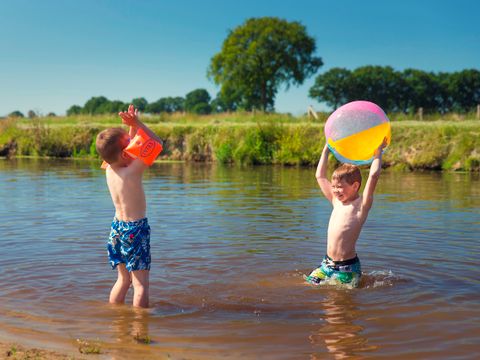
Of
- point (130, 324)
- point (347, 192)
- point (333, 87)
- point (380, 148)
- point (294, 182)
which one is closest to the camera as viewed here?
point (130, 324)

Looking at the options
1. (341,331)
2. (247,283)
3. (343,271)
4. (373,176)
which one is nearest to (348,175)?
(373,176)

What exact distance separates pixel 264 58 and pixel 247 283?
204ft

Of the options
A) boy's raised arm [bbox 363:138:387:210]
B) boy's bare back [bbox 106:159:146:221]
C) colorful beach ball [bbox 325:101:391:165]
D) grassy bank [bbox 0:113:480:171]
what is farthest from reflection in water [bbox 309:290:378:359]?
grassy bank [bbox 0:113:480:171]

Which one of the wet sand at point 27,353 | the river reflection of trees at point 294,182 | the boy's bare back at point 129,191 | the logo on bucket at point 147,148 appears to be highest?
the logo on bucket at point 147,148

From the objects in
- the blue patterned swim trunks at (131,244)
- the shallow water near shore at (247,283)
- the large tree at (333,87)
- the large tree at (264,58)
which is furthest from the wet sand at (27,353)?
the large tree at (333,87)

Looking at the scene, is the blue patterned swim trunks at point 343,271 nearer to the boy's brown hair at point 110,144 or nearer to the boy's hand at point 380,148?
the boy's hand at point 380,148

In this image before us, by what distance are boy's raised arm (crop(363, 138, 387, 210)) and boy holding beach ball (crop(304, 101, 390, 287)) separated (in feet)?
0.18

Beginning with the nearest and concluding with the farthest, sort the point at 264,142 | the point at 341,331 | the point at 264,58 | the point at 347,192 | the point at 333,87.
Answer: the point at 341,331
the point at 347,192
the point at 264,142
the point at 264,58
the point at 333,87

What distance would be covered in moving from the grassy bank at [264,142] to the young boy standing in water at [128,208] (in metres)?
19.2

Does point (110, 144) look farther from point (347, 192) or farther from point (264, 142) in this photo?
point (264, 142)

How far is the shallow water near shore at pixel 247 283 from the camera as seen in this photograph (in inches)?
191

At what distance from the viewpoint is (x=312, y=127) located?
2806 centimetres

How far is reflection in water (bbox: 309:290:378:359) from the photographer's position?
464 centimetres

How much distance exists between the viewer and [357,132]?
21.9ft
